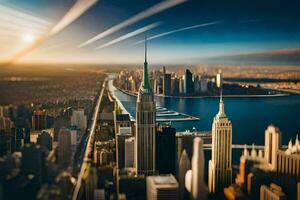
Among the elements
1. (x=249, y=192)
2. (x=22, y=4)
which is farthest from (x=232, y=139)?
(x=22, y=4)

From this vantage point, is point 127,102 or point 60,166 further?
point 127,102

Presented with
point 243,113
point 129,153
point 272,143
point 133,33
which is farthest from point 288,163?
point 133,33

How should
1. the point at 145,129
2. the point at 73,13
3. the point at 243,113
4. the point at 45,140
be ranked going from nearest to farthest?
the point at 45,140 < the point at 73,13 < the point at 145,129 < the point at 243,113

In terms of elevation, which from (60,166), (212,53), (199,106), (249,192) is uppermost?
(212,53)

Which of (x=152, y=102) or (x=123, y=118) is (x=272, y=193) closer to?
(x=152, y=102)

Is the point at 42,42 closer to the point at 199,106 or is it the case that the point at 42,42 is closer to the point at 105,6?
the point at 105,6

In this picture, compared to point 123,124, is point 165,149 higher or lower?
lower
